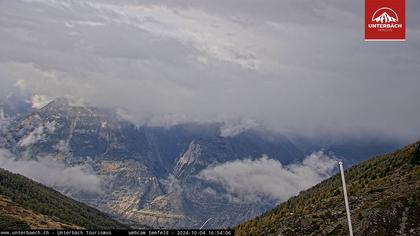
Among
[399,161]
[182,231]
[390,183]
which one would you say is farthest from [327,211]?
[182,231]

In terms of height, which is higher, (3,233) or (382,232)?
(382,232)

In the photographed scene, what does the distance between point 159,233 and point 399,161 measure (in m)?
117

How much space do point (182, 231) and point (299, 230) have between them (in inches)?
2614

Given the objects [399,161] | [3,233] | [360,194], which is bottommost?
[3,233]

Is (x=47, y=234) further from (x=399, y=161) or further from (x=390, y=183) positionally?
(x=399, y=161)

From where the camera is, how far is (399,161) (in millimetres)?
146750

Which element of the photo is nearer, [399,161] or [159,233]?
[159,233]

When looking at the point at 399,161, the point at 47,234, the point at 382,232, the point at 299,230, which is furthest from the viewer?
the point at 399,161

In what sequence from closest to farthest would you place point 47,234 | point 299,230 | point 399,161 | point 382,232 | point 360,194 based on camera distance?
point 47,234
point 382,232
point 299,230
point 360,194
point 399,161

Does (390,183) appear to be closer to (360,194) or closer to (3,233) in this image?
(360,194)

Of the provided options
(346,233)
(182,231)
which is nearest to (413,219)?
(346,233)

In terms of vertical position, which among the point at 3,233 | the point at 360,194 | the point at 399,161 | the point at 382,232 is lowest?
the point at 3,233

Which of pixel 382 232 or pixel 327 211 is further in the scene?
pixel 327 211

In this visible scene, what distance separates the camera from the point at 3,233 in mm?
41500
